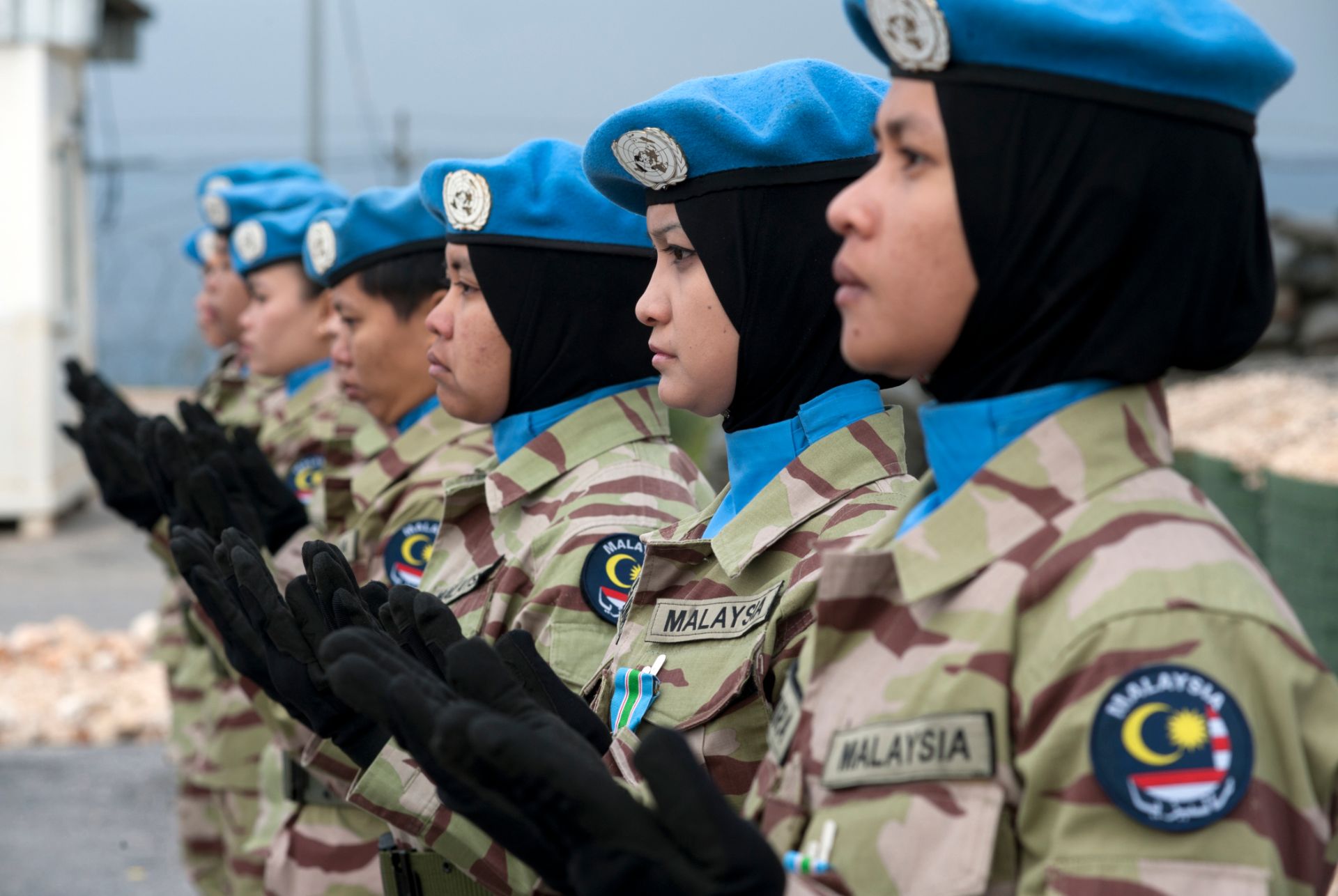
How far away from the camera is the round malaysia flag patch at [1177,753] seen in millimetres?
1067

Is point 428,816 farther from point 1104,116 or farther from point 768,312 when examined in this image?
point 1104,116

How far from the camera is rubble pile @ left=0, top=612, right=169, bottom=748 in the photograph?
6227 millimetres

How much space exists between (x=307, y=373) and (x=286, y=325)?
15cm

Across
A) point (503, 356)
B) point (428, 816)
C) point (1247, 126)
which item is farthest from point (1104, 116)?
point (503, 356)

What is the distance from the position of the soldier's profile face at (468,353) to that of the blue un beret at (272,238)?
220cm

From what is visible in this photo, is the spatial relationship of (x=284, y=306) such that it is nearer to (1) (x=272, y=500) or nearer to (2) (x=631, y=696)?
(1) (x=272, y=500)

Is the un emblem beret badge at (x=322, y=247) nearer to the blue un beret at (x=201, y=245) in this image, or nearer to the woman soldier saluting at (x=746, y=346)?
the woman soldier saluting at (x=746, y=346)

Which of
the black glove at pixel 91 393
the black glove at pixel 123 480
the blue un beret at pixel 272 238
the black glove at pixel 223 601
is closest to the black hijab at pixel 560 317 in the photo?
the black glove at pixel 223 601

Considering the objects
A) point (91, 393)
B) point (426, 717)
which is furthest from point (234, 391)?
point (426, 717)

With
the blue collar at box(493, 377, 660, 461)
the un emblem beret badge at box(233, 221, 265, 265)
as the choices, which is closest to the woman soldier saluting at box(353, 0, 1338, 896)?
the blue collar at box(493, 377, 660, 461)

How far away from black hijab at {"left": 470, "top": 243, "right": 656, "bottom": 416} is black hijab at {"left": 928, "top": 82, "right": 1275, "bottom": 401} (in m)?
1.31

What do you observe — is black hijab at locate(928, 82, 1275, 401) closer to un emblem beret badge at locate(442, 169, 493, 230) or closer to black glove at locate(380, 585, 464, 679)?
black glove at locate(380, 585, 464, 679)

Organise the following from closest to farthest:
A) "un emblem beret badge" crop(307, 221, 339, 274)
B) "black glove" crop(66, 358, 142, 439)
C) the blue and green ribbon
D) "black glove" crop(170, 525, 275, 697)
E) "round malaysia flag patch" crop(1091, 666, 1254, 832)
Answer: "round malaysia flag patch" crop(1091, 666, 1254, 832) → the blue and green ribbon → "black glove" crop(170, 525, 275, 697) → "un emblem beret badge" crop(307, 221, 339, 274) → "black glove" crop(66, 358, 142, 439)

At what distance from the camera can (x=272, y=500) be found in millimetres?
3424
